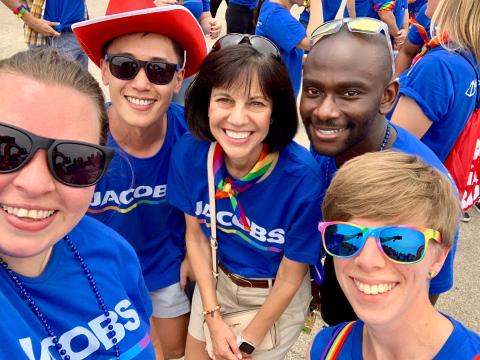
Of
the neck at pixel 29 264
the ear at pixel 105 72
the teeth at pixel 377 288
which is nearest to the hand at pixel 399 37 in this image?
the ear at pixel 105 72

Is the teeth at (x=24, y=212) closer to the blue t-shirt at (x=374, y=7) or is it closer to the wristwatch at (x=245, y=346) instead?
the wristwatch at (x=245, y=346)

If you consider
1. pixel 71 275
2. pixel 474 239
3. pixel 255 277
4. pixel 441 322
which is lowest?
pixel 474 239

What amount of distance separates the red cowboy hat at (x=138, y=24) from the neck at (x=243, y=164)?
22.3 inches

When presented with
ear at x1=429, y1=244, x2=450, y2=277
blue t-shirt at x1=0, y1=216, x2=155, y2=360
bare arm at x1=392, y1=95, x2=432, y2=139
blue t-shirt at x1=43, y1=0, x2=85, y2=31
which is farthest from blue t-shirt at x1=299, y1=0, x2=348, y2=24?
blue t-shirt at x1=0, y1=216, x2=155, y2=360

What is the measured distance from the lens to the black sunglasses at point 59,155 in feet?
3.63

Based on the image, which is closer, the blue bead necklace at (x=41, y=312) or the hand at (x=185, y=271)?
the blue bead necklace at (x=41, y=312)

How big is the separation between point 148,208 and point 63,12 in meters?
3.15

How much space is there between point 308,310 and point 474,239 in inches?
98.4

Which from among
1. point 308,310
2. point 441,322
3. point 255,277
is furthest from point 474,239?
point 441,322

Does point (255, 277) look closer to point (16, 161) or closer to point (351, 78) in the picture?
point (351, 78)

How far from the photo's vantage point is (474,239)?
165 inches

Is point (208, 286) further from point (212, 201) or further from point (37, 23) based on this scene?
point (37, 23)

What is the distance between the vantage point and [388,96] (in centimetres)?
189

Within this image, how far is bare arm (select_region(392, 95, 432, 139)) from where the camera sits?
221 cm
